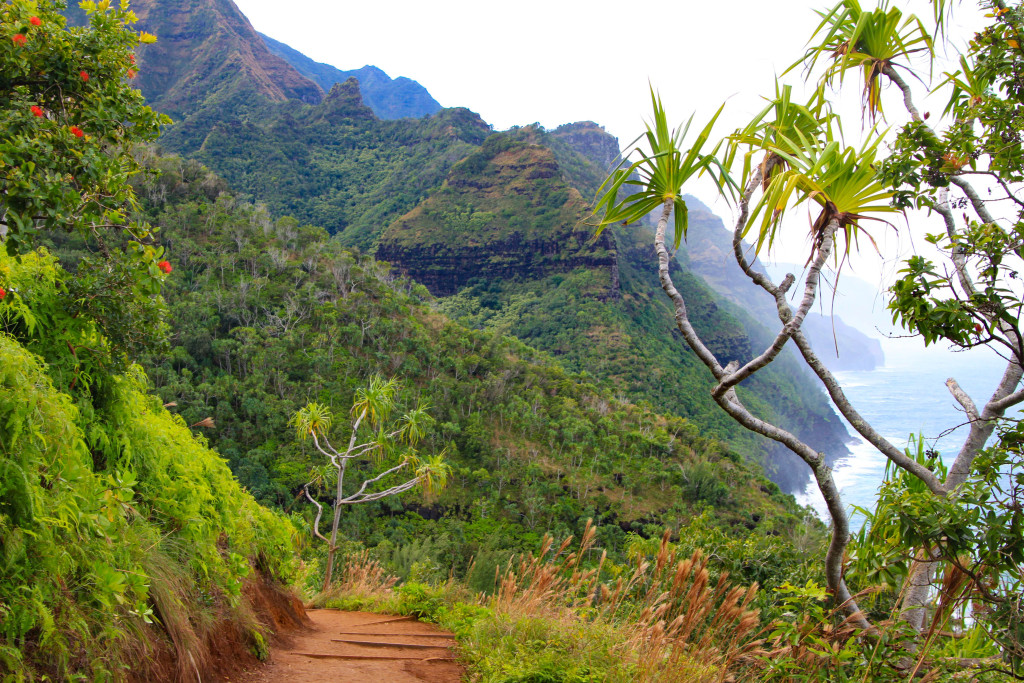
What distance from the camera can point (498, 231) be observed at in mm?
68875

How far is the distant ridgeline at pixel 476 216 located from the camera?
5708 centimetres

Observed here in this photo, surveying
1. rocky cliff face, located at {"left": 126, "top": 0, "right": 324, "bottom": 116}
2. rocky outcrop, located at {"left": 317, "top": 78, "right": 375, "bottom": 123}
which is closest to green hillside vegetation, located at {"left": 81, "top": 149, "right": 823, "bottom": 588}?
rocky outcrop, located at {"left": 317, "top": 78, "right": 375, "bottom": 123}

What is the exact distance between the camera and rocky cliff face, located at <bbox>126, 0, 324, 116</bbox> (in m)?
92.4

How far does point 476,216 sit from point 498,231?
385 centimetres

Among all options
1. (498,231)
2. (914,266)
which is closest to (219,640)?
(914,266)

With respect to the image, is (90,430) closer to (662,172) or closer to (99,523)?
(99,523)

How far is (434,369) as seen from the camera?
3294cm

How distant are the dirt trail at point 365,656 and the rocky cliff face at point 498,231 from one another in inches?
2275

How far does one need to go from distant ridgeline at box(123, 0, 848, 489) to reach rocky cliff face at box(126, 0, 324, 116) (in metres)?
0.36

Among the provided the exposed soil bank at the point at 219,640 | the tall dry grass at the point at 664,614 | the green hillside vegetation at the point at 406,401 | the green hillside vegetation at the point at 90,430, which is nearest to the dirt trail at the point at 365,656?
the exposed soil bank at the point at 219,640

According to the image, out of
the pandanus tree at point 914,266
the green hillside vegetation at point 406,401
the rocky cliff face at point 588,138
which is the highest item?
the rocky cliff face at point 588,138

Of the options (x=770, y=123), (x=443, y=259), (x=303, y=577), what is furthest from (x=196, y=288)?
(x=443, y=259)

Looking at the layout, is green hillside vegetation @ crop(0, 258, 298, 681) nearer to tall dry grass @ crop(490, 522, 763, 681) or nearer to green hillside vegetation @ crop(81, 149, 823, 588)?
tall dry grass @ crop(490, 522, 763, 681)

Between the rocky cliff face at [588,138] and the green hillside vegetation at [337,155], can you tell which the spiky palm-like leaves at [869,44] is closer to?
the green hillside vegetation at [337,155]
